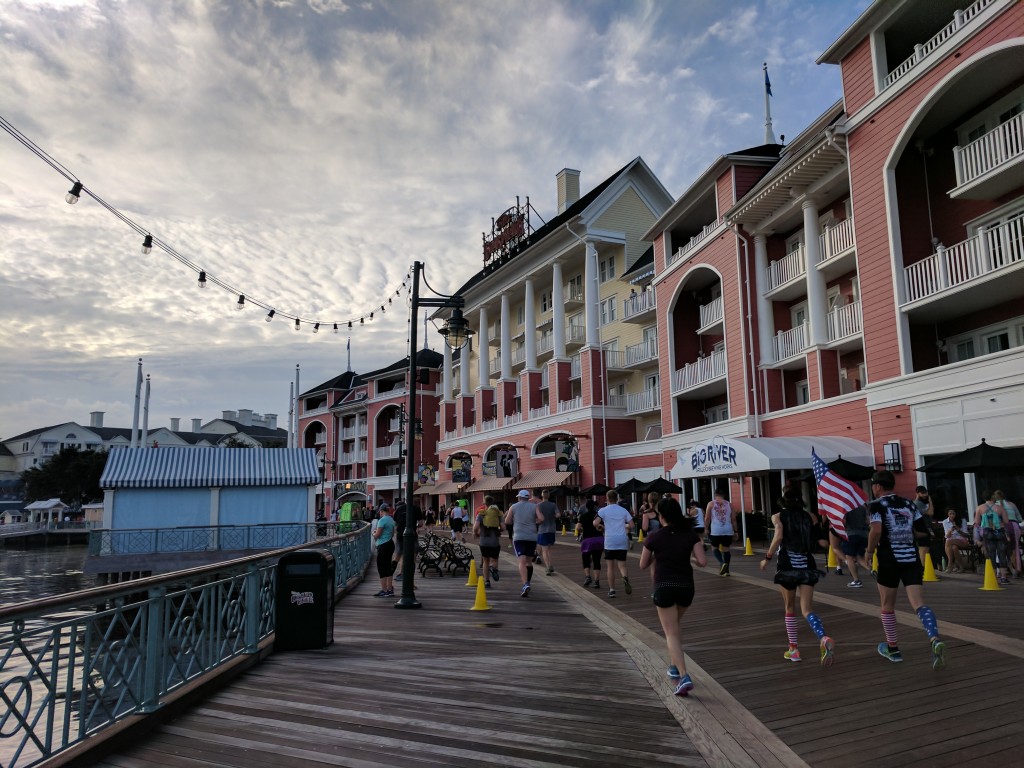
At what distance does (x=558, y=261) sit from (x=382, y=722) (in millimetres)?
39005

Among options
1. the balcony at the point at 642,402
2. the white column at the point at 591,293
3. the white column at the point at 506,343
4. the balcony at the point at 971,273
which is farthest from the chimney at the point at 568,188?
the balcony at the point at 971,273

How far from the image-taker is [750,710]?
5543 mm

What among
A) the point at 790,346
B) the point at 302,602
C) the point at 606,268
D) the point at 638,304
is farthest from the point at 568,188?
the point at 302,602

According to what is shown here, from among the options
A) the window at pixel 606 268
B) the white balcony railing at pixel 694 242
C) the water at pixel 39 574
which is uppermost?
the window at pixel 606 268

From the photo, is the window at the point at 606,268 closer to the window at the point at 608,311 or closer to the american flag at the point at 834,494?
the window at the point at 608,311

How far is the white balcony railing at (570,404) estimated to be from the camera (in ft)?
132

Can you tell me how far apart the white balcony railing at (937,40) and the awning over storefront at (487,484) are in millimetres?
29889

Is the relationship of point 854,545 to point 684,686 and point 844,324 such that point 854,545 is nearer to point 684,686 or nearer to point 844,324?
point 684,686

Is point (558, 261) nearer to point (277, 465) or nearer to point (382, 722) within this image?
point (277, 465)

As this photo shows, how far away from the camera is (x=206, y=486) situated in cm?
2723

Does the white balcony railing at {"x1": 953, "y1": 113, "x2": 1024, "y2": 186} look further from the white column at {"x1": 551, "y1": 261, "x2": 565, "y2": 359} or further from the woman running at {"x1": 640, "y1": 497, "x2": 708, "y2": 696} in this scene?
the white column at {"x1": 551, "y1": 261, "x2": 565, "y2": 359}

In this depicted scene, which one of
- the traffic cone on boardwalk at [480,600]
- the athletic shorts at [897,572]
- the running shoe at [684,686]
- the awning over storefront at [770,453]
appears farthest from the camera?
the awning over storefront at [770,453]

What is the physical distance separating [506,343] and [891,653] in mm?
41718

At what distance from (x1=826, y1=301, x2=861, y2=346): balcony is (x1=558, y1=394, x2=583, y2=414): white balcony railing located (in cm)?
1858
